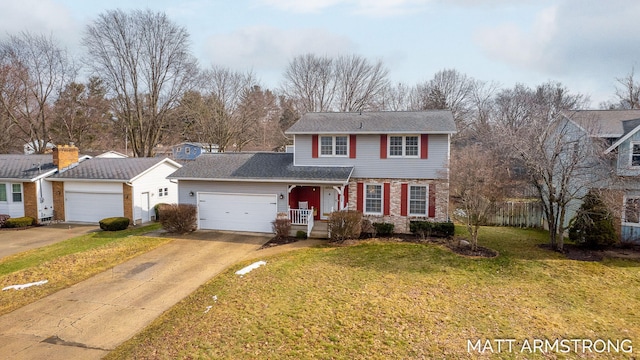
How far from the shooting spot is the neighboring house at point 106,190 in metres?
18.8

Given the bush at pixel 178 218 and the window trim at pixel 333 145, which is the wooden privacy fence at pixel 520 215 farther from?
the bush at pixel 178 218

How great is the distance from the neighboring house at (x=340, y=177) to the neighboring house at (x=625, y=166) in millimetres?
5985

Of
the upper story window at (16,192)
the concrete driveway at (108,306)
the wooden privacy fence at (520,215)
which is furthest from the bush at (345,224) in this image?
the upper story window at (16,192)

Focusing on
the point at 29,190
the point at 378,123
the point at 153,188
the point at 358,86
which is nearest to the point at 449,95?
the point at 358,86

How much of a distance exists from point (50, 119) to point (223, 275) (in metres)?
35.0

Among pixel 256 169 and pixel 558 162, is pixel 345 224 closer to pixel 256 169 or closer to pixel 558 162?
pixel 256 169

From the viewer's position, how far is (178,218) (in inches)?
624

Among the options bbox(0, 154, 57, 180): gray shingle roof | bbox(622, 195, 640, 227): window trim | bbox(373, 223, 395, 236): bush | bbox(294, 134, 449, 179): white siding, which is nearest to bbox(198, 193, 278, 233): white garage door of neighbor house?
bbox(294, 134, 449, 179): white siding

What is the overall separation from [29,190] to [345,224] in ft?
60.0

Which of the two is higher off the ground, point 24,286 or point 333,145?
point 333,145

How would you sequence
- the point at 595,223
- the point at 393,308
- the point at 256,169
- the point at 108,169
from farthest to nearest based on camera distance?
1. the point at 108,169
2. the point at 256,169
3. the point at 595,223
4. the point at 393,308

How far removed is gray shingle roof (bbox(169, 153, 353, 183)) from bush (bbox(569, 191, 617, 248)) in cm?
956

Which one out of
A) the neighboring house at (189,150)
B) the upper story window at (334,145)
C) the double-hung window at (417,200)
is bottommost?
the double-hung window at (417,200)

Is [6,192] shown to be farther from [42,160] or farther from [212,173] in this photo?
[212,173]
